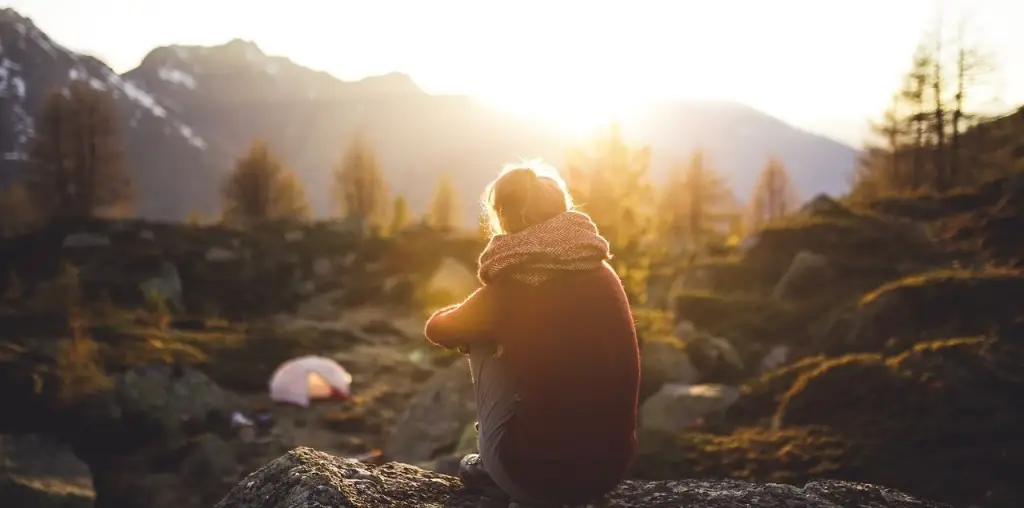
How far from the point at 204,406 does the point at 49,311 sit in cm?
886

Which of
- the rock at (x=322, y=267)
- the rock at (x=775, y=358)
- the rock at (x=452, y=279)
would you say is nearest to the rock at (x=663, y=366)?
the rock at (x=775, y=358)

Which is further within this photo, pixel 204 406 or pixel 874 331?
pixel 204 406

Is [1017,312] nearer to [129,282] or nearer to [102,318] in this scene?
[102,318]

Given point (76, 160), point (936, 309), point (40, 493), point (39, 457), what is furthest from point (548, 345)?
point (76, 160)

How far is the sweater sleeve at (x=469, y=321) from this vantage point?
11.7ft

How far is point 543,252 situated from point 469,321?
538 millimetres

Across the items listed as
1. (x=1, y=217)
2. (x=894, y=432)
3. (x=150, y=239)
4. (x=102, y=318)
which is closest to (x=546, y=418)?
(x=894, y=432)

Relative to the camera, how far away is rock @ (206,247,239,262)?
40.0 metres

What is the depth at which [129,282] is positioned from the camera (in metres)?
34.8

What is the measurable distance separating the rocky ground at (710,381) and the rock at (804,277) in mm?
66

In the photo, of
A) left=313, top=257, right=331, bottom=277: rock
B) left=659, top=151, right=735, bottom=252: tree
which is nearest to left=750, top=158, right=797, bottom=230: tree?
left=659, top=151, right=735, bottom=252: tree

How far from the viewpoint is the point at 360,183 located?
71812mm

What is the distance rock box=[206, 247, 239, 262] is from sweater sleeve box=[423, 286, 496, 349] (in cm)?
3982

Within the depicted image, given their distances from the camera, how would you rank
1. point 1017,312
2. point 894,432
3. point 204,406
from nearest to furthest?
point 894,432 → point 1017,312 → point 204,406
